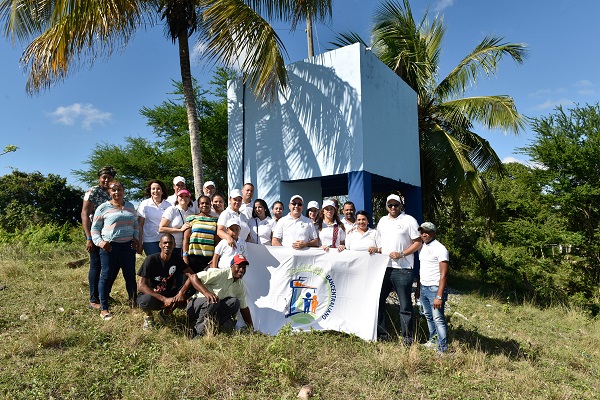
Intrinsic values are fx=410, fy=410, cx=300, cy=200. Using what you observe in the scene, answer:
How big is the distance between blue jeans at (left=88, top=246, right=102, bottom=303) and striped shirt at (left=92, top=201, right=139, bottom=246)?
243 millimetres

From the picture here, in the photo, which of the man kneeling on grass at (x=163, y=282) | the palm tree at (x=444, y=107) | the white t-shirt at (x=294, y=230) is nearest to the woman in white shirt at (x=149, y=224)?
the man kneeling on grass at (x=163, y=282)

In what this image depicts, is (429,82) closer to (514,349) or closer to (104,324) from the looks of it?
(514,349)

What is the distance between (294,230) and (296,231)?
3 centimetres

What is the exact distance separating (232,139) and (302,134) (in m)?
2.02

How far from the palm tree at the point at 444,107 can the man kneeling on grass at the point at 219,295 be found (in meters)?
8.96

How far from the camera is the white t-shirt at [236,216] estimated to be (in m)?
5.03

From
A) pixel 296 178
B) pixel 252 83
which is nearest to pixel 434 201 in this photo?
pixel 296 178

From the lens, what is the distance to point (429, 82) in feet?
42.7

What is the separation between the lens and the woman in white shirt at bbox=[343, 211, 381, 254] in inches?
205

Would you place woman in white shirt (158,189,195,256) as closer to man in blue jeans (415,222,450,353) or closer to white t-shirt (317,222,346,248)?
white t-shirt (317,222,346,248)

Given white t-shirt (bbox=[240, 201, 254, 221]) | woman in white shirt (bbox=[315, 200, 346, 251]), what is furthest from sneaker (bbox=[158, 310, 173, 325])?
woman in white shirt (bbox=[315, 200, 346, 251])

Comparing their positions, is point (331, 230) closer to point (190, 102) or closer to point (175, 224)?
point (175, 224)

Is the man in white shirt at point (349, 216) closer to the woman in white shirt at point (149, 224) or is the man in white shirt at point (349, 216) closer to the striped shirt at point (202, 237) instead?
the striped shirt at point (202, 237)

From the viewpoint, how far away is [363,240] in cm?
524
